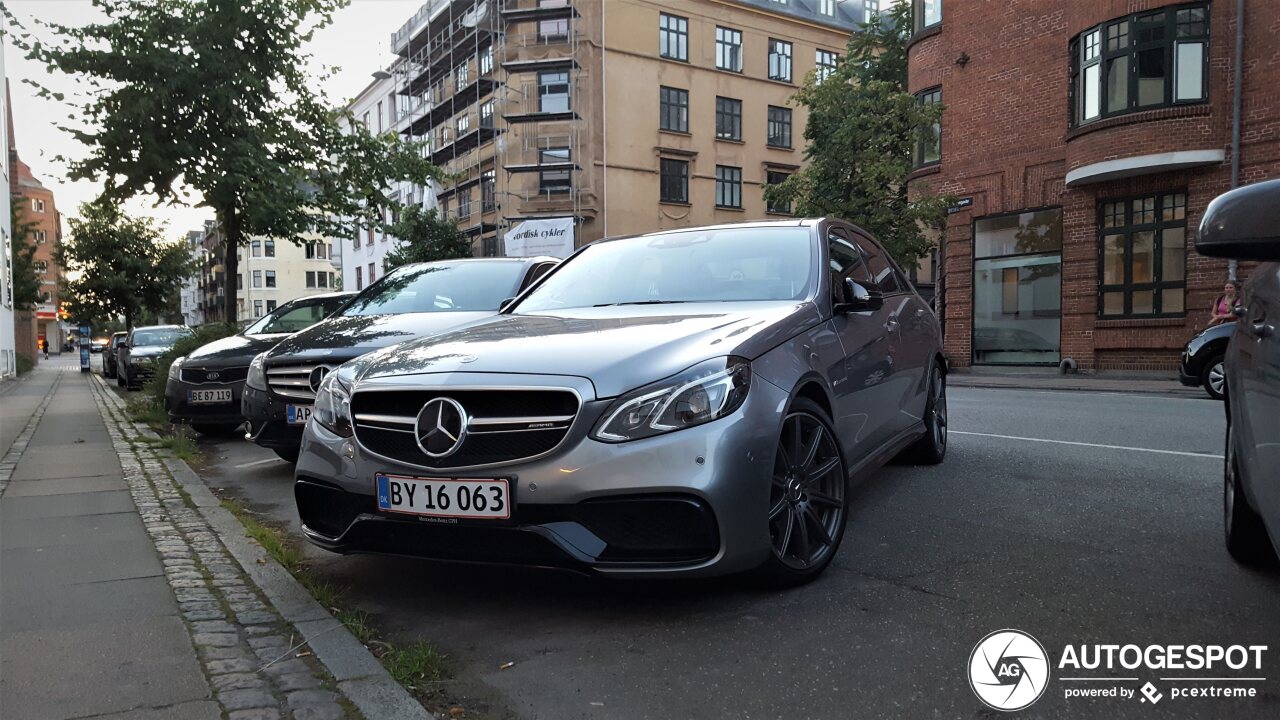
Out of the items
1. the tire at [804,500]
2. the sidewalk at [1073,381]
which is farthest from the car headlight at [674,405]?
the sidewalk at [1073,381]

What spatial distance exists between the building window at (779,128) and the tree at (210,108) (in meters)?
30.0

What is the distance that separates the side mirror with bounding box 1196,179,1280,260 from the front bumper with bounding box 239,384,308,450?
5737 millimetres

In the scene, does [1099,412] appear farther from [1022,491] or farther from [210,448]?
[210,448]

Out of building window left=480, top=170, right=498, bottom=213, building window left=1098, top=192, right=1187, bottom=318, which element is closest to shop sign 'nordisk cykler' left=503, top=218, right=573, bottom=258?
building window left=480, top=170, right=498, bottom=213

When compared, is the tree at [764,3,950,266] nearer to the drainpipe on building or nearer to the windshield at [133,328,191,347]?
the drainpipe on building

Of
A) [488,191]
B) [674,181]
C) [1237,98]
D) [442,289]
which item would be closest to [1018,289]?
[1237,98]

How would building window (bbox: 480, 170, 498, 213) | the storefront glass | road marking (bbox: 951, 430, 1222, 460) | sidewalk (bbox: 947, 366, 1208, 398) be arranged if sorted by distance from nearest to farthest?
road marking (bbox: 951, 430, 1222, 460), sidewalk (bbox: 947, 366, 1208, 398), the storefront glass, building window (bbox: 480, 170, 498, 213)

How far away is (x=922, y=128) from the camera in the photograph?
72.1ft

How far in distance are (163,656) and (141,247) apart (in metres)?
41.9

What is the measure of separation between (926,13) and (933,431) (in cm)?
2109

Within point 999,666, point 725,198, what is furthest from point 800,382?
point 725,198

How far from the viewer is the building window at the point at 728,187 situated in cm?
4103

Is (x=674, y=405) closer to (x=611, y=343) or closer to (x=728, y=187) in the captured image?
(x=611, y=343)

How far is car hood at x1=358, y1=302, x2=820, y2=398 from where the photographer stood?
10.8ft
